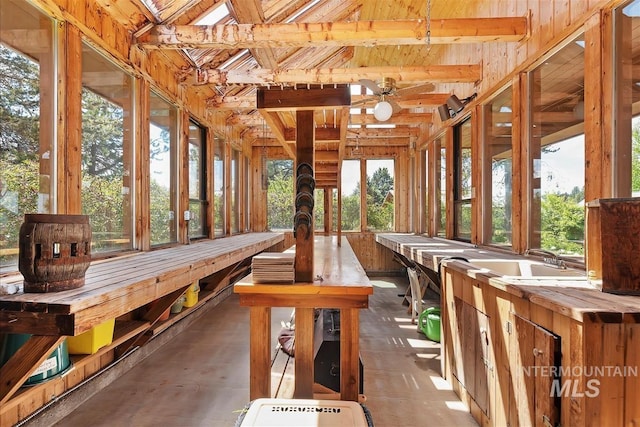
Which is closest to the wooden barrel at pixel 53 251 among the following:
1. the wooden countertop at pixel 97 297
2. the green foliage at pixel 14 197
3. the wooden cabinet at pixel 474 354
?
the wooden countertop at pixel 97 297

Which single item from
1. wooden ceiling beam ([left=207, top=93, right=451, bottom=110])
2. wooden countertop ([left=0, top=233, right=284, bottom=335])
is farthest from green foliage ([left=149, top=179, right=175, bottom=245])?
wooden ceiling beam ([left=207, top=93, right=451, bottom=110])

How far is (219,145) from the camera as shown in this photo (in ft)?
20.5

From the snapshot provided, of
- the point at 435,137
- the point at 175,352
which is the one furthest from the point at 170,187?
the point at 435,137

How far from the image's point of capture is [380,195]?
328 inches

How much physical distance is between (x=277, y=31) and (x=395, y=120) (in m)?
3.48

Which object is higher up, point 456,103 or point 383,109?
point 456,103

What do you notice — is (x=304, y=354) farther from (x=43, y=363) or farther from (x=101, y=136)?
(x=101, y=136)

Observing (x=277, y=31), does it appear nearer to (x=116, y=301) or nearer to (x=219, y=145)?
(x=116, y=301)

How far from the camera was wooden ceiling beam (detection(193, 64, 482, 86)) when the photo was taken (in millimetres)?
4004

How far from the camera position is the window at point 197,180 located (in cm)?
A: 499

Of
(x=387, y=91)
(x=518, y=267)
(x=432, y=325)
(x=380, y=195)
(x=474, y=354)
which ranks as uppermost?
(x=387, y=91)

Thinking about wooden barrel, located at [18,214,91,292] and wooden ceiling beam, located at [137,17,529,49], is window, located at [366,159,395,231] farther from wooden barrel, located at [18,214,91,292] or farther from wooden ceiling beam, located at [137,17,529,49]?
wooden barrel, located at [18,214,91,292]

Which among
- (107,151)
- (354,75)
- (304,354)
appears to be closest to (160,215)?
(107,151)

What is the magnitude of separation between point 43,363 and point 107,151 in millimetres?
1812
